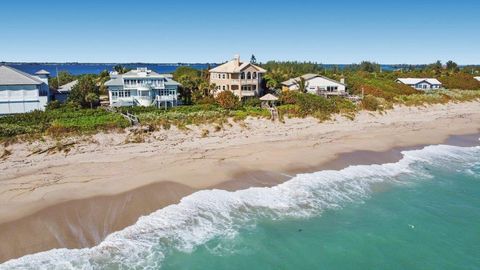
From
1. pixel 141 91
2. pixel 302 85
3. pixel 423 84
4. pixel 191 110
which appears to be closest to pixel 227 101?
pixel 191 110

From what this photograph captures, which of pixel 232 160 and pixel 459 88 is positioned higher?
pixel 459 88

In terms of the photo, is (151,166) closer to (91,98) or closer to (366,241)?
(366,241)

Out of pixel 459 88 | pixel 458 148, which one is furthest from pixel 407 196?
pixel 459 88

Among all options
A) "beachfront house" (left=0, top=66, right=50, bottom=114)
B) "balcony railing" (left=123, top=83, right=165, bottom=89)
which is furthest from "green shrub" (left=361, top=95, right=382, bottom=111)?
"beachfront house" (left=0, top=66, right=50, bottom=114)

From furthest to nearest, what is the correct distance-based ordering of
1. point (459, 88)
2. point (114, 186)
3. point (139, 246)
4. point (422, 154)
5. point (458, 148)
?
1. point (459, 88)
2. point (458, 148)
3. point (422, 154)
4. point (114, 186)
5. point (139, 246)

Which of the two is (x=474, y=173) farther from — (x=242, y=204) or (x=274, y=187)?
(x=242, y=204)

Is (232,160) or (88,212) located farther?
(232,160)

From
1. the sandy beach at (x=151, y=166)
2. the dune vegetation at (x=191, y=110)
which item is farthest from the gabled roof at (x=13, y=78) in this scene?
the sandy beach at (x=151, y=166)
